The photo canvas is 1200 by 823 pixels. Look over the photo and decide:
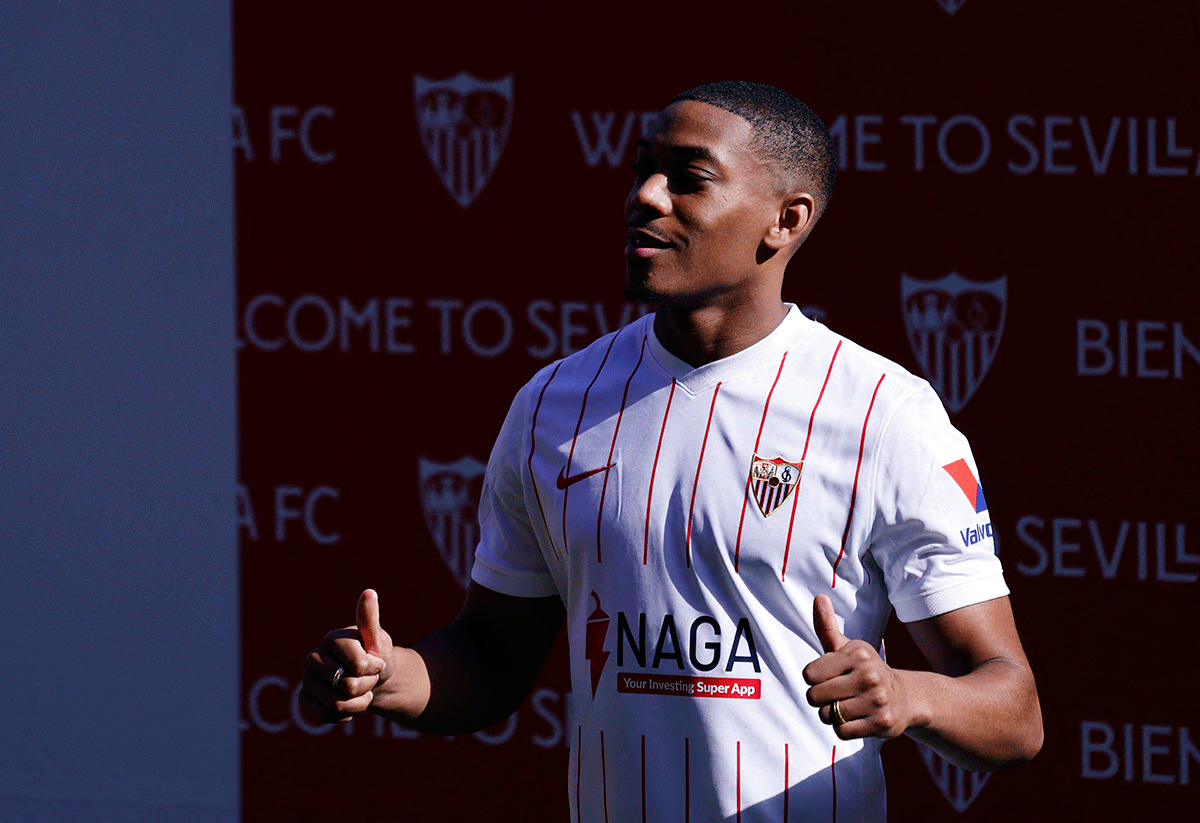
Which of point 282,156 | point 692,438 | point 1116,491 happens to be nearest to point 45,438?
point 282,156

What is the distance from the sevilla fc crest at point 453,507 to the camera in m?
3.04

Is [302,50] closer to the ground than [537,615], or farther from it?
farther from it

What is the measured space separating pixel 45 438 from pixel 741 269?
2042 millimetres

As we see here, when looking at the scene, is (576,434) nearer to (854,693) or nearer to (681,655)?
(681,655)

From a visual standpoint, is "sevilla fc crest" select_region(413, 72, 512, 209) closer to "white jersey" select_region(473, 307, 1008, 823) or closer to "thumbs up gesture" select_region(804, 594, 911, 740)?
"white jersey" select_region(473, 307, 1008, 823)

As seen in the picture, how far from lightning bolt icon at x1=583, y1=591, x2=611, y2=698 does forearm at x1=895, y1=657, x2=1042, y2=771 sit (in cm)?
36

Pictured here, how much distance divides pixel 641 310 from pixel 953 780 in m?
1.10

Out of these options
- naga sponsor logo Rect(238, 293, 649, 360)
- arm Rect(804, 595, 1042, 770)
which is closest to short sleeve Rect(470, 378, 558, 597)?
arm Rect(804, 595, 1042, 770)

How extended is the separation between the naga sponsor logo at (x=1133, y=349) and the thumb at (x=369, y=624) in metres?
1.60

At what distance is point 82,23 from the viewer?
10.2 ft

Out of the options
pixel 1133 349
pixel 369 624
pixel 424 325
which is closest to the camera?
pixel 369 624

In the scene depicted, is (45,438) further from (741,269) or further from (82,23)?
(741,269)

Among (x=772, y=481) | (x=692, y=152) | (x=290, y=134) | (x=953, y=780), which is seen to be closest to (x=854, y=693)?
(x=772, y=481)

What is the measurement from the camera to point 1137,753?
2752mm
